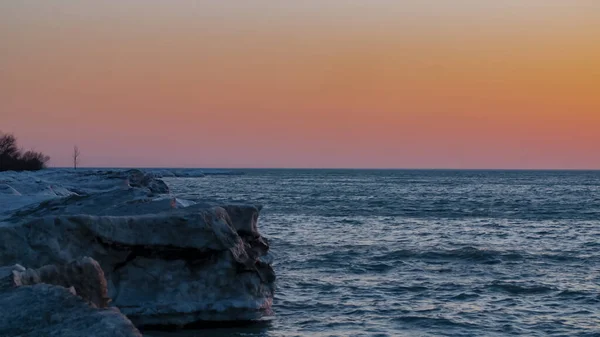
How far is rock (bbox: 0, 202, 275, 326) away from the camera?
1337 cm

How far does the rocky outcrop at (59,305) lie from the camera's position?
7.12 meters

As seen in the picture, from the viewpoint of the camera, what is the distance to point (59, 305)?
7590mm

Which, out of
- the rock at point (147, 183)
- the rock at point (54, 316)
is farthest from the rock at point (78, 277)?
the rock at point (147, 183)

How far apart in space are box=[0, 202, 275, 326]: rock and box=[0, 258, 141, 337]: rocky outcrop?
4.67 m

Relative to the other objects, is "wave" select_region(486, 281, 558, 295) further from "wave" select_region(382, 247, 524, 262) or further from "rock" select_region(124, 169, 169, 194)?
"rock" select_region(124, 169, 169, 194)

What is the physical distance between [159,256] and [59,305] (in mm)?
6324

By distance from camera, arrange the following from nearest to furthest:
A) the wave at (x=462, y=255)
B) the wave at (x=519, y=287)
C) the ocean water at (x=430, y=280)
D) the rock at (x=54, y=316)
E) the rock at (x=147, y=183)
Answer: the rock at (x=54, y=316) < the ocean water at (x=430, y=280) < the wave at (x=519, y=287) < the wave at (x=462, y=255) < the rock at (x=147, y=183)

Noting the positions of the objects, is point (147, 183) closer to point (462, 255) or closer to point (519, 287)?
point (462, 255)

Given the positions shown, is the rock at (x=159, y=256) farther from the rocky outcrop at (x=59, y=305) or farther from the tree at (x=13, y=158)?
the tree at (x=13, y=158)

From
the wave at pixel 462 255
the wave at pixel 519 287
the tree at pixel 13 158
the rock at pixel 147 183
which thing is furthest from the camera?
the tree at pixel 13 158

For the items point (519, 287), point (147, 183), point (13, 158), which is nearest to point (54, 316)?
point (519, 287)

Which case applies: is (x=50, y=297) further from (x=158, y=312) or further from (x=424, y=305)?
(x=424, y=305)

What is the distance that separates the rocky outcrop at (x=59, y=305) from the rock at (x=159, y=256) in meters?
4.67

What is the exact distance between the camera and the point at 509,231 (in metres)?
37.8
